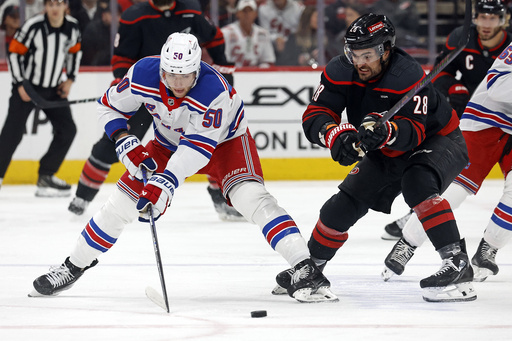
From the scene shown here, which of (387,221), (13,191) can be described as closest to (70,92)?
(13,191)

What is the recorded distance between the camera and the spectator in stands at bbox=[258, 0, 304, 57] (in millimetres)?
7727

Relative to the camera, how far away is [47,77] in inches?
274

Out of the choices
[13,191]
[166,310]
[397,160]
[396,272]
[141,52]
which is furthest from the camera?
[13,191]

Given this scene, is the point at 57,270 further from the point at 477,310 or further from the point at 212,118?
the point at 477,310

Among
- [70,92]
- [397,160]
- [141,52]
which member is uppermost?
[397,160]

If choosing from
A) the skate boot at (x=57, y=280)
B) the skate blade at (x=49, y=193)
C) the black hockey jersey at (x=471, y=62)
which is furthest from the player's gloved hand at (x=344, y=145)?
the skate blade at (x=49, y=193)

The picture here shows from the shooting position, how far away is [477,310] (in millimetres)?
3295

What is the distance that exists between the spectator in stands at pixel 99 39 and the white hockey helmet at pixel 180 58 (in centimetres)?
422

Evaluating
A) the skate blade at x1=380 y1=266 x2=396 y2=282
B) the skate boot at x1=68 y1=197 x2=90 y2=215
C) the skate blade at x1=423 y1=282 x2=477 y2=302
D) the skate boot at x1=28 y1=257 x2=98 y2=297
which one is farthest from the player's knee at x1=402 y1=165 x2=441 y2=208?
the skate boot at x1=68 y1=197 x2=90 y2=215

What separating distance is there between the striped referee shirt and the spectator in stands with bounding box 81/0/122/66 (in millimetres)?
564

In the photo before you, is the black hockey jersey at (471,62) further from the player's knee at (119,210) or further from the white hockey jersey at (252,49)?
the white hockey jersey at (252,49)

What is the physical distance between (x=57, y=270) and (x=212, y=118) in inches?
31.9

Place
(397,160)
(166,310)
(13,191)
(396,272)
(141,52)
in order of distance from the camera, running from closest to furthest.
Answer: (166,310) < (397,160) < (396,272) < (141,52) < (13,191)

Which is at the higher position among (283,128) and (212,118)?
(212,118)
